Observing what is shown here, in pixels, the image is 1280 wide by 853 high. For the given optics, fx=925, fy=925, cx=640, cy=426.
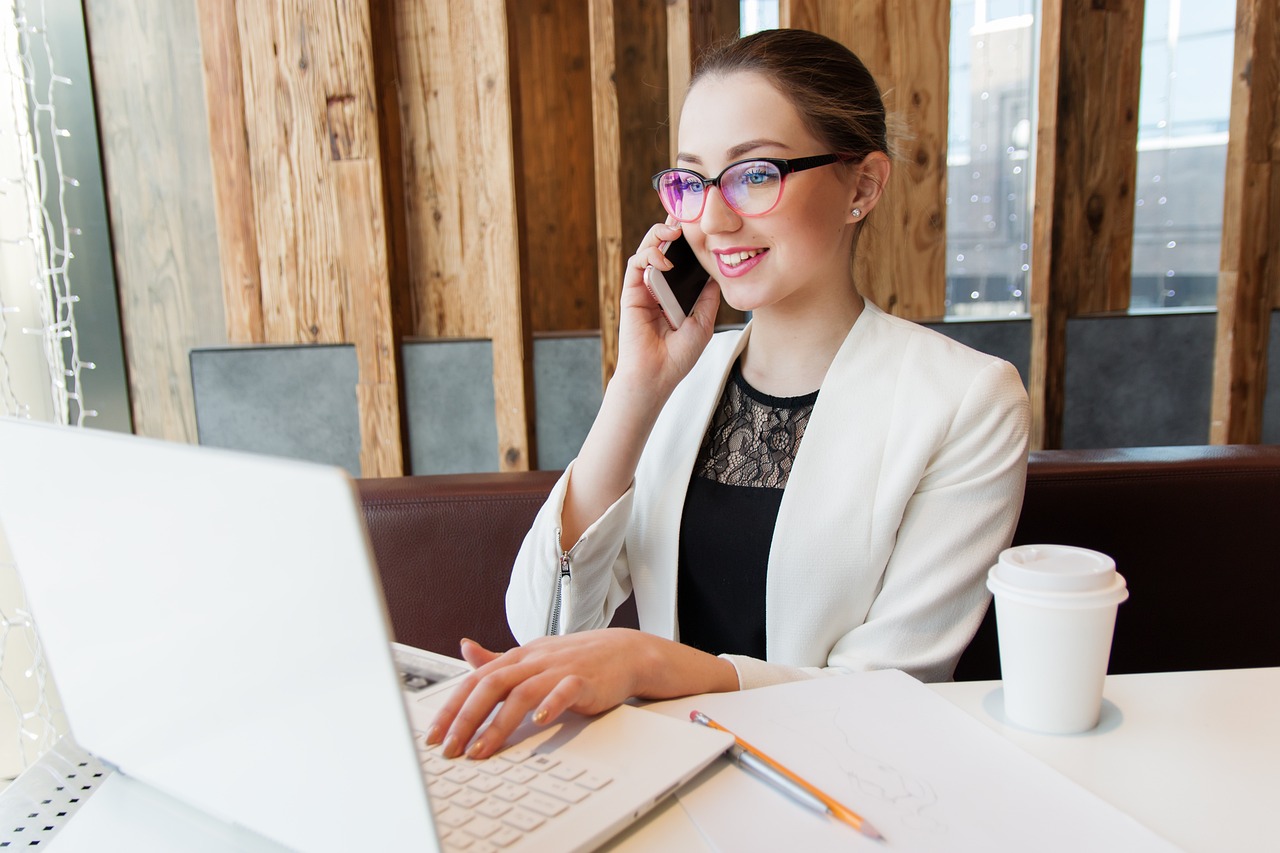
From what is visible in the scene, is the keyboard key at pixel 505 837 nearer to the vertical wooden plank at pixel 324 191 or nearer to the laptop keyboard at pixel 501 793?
the laptop keyboard at pixel 501 793

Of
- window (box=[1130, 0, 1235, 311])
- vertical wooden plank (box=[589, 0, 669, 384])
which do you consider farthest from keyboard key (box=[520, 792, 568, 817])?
window (box=[1130, 0, 1235, 311])

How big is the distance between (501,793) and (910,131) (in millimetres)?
2270

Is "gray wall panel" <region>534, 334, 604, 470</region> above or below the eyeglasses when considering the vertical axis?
below

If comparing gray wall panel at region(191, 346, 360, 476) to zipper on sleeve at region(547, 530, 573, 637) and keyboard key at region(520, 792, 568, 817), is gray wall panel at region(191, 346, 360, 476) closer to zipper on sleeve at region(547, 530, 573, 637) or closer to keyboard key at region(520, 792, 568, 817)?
zipper on sleeve at region(547, 530, 573, 637)

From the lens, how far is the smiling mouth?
1.38 m

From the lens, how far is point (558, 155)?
3900mm

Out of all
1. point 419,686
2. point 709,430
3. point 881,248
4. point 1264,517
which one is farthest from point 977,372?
point 881,248

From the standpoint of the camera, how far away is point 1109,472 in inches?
61.9

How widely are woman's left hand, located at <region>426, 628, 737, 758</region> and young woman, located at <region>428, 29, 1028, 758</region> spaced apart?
0.18 meters

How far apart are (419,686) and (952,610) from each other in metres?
0.68

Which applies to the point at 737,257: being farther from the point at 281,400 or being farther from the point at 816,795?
the point at 281,400

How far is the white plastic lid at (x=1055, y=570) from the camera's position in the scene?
2.53 ft

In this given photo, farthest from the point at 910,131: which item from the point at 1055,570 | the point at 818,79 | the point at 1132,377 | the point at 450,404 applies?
the point at 1055,570

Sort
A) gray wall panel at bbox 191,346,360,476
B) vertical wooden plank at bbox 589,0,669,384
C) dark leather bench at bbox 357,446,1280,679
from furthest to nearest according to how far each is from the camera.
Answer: vertical wooden plank at bbox 589,0,669,384, gray wall panel at bbox 191,346,360,476, dark leather bench at bbox 357,446,1280,679
